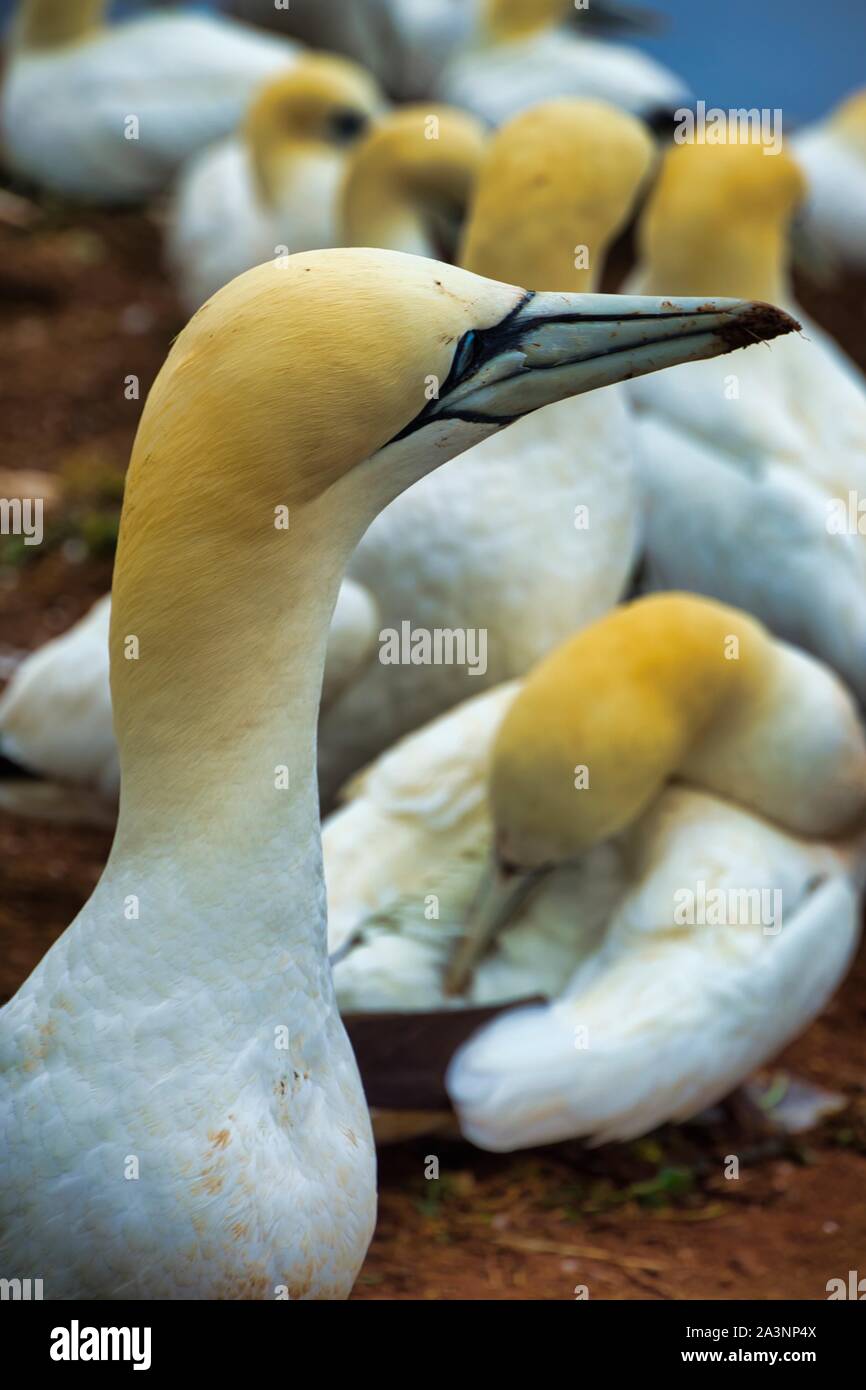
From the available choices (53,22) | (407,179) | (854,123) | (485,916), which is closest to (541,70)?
(854,123)

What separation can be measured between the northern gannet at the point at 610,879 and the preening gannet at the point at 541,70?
18.1 feet

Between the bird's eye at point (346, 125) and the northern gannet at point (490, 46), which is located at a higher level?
the northern gannet at point (490, 46)

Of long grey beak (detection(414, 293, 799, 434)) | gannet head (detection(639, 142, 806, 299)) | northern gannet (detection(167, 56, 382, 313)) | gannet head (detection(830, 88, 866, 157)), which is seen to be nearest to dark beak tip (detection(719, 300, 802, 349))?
long grey beak (detection(414, 293, 799, 434))

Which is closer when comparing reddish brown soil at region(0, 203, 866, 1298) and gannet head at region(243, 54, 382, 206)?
reddish brown soil at region(0, 203, 866, 1298)

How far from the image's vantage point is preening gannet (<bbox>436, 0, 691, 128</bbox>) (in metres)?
9.27

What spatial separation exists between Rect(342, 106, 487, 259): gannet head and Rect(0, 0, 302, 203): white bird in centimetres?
397

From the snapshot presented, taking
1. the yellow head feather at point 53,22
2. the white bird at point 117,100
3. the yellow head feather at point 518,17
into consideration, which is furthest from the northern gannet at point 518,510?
the yellow head feather at point 53,22

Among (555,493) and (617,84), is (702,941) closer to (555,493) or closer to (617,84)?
(555,493)

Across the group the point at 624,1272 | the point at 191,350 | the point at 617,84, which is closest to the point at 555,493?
A: the point at 624,1272

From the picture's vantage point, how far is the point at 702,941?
3.94 metres

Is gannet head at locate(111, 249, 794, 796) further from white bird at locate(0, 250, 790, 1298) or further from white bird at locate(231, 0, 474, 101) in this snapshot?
white bird at locate(231, 0, 474, 101)

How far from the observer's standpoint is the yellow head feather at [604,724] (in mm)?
3883

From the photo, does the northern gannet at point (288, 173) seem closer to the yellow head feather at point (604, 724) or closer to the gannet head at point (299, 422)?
the yellow head feather at point (604, 724)

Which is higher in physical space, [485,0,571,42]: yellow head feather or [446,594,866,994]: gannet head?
[485,0,571,42]: yellow head feather
